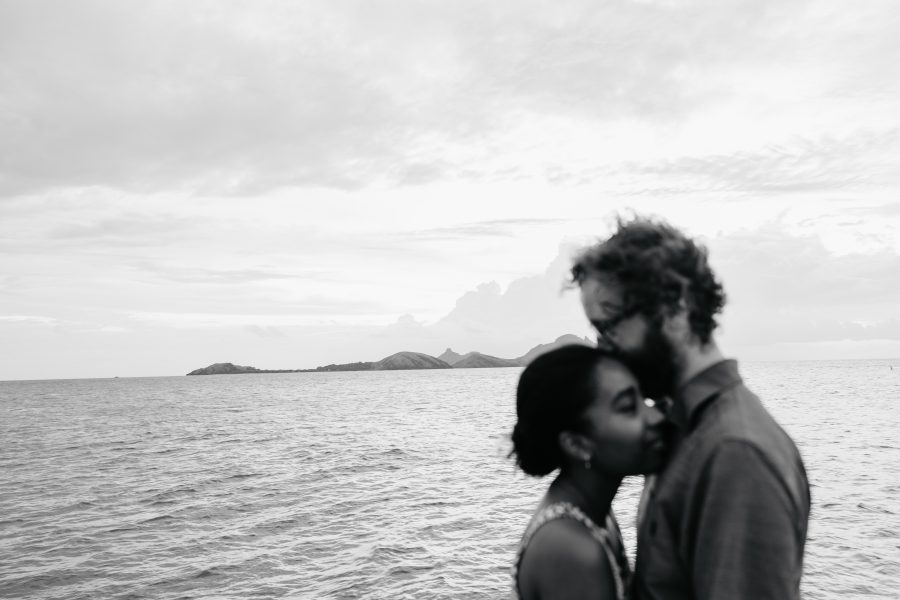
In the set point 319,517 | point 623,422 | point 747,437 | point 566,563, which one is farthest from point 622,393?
point 319,517

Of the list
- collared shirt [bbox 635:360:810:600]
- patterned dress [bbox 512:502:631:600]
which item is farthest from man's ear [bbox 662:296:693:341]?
patterned dress [bbox 512:502:631:600]

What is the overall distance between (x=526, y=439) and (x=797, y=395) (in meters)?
93.9

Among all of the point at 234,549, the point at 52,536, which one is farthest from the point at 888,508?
the point at 52,536

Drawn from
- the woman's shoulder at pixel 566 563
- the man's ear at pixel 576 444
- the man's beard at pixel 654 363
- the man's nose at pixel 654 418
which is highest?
the man's beard at pixel 654 363

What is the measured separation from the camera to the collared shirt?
2.16m

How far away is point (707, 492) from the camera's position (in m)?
2.25

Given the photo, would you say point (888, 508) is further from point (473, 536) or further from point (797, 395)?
point (797, 395)

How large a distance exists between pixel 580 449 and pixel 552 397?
0.23 m

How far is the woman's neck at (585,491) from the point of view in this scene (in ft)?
9.29

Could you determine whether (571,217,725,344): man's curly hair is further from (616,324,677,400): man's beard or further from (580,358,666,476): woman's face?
(580,358,666,476): woman's face

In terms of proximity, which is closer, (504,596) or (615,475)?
(615,475)

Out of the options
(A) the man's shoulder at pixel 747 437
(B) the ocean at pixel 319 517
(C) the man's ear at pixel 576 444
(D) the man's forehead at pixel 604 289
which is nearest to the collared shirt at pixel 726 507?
(A) the man's shoulder at pixel 747 437

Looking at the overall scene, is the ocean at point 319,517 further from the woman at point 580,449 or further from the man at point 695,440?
the man at point 695,440

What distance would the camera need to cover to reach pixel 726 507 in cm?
218
